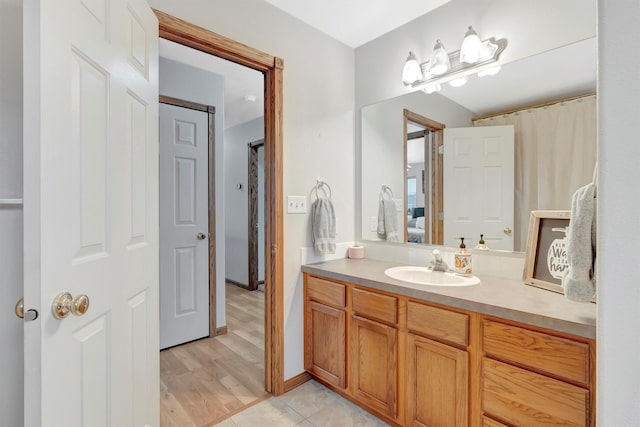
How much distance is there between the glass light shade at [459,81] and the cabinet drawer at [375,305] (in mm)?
1336

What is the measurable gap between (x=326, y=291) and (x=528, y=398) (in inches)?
42.8

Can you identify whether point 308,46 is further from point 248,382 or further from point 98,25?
point 248,382

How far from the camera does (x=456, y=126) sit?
187 centimetres

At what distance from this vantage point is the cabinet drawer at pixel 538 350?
101 centimetres

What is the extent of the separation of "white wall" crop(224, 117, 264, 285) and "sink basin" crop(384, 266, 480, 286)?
9.71 feet

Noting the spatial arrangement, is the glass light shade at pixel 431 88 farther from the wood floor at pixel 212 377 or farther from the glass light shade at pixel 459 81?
the wood floor at pixel 212 377

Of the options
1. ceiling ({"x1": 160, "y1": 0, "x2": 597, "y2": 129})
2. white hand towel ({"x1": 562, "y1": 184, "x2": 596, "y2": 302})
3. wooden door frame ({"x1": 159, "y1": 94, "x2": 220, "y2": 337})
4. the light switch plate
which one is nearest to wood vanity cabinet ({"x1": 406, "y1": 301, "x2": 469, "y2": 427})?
white hand towel ({"x1": 562, "y1": 184, "x2": 596, "y2": 302})

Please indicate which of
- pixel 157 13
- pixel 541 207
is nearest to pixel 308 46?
pixel 157 13

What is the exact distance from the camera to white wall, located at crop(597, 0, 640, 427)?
24.6 inches

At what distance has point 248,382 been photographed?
2062mm

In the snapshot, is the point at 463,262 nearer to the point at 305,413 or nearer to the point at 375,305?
the point at 375,305

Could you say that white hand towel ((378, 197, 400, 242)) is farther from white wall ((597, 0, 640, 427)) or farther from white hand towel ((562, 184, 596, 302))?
white wall ((597, 0, 640, 427))

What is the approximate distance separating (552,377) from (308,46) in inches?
86.6

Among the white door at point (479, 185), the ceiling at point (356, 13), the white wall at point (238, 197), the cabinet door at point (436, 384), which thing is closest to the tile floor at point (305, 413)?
the cabinet door at point (436, 384)
